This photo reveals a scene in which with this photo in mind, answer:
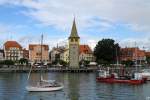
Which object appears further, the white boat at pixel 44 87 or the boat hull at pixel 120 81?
the boat hull at pixel 120 81

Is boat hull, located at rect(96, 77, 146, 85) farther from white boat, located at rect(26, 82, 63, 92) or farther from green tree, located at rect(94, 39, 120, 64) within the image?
green tree, located at rect(94, 39, 120, 64)

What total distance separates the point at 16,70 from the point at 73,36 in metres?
32.8

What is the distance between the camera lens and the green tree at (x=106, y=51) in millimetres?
183875

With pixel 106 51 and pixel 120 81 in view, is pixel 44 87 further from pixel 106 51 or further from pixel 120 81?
pixel 106 51

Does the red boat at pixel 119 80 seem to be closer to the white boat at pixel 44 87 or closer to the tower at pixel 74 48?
the white boat at pixel 44 87

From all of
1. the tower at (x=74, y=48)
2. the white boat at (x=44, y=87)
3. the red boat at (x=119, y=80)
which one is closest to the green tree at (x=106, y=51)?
the tower at (x=74, y=48)

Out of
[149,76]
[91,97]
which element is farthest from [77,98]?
[149,76]

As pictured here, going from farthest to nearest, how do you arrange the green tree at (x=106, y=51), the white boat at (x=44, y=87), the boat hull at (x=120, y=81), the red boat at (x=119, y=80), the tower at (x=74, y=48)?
the tower at (x=74, y=48), the green tree at (x=106, y=51), the red boat at (x=119, y=80), the boat hull at (x=120, y=81), the white boat at (x=44, y=87)

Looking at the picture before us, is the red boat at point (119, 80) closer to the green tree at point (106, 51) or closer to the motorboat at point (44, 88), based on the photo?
the motorboat at point (44, 88)

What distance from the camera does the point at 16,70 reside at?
176 m

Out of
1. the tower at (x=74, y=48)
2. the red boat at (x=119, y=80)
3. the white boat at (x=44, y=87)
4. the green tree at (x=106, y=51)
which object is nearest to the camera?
the white boat at (x=44, y=87)

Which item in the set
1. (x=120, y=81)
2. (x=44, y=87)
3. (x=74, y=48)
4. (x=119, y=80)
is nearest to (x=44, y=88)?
(x=44, y=87)

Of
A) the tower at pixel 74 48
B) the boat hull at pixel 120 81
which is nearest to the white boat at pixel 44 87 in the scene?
the boat hull at pixel 120 81

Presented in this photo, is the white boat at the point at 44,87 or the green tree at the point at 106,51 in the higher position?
the green tree at the point at 106,51
